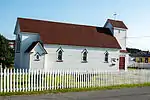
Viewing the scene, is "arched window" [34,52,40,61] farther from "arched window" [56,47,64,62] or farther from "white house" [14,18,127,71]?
"arched window" [56,47,64,62]

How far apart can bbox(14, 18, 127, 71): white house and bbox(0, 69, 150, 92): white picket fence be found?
1471 cm

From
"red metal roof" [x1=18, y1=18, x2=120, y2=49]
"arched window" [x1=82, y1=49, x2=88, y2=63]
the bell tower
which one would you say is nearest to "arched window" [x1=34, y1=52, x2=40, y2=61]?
"red metal roof" [x1=18, y1=18, x2=120, y2=49]

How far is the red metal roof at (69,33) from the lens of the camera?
32.9m

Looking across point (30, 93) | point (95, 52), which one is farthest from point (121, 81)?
point (95, 52)

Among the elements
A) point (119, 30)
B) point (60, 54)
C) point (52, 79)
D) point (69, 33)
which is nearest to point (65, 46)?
point (60, 54)

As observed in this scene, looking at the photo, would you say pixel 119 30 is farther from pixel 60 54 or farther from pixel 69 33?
pixel 60 54

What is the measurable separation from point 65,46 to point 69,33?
2784 millimetres

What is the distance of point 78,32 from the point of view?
3641 centimetres

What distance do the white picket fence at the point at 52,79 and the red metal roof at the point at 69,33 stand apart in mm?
15327

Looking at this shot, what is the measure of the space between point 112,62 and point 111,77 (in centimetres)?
1916

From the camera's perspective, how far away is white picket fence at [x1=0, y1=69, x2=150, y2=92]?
1367 cm

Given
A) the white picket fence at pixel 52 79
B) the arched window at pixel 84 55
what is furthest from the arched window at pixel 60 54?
the white picket fence at pixel 52 79

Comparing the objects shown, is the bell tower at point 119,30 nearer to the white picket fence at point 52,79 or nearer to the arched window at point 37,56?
the arched window at point 37,56

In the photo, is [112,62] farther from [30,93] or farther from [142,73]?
[30,93]
